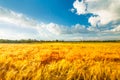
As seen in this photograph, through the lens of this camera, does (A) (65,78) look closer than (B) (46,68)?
Yes

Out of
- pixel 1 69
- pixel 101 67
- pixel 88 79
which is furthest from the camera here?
pixel 1 69

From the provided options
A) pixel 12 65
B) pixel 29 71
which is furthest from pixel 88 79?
pixel 12 65

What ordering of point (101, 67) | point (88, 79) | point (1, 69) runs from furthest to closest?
point (1, 69), point (101, 67), point (88, 79)

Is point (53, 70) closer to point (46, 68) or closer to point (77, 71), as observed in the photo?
point (46, 68)

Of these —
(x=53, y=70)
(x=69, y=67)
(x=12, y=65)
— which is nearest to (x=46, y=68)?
(x=53, y=70)

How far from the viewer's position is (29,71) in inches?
219

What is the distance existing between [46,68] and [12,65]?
1.33 meters

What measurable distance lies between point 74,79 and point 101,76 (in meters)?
0.76

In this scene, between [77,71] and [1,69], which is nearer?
[77,71]

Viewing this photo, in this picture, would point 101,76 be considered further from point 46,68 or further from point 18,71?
point 18,71

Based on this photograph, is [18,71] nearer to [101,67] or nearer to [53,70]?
[53,70]

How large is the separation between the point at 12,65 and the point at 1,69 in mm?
375

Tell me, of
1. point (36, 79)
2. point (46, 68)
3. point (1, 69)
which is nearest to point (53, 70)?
point (46, 68)

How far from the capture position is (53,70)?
5.62 metres
